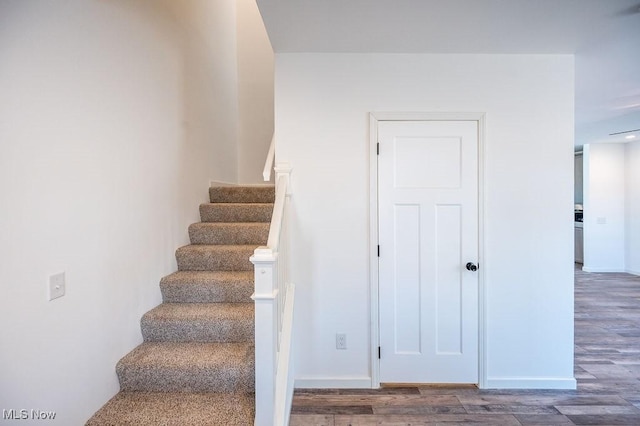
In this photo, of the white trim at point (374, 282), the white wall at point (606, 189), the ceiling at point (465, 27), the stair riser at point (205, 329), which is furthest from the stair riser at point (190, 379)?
the white wall at point (606, 189)

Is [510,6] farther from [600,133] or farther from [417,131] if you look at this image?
[600,133]

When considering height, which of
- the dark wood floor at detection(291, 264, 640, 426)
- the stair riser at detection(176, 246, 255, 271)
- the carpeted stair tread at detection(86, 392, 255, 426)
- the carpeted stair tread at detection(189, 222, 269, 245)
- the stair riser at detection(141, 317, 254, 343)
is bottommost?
the dark wood floor at detection(291, 264, 640, 426)

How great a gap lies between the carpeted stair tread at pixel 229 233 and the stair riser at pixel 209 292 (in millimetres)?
528

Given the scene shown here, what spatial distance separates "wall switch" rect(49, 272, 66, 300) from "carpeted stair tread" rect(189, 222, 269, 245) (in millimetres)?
1319

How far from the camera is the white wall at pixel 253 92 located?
14.2ft

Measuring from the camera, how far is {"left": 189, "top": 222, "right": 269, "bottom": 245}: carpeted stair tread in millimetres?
2764

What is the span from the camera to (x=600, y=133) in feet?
17.4

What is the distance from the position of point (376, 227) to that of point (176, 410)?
1698mm

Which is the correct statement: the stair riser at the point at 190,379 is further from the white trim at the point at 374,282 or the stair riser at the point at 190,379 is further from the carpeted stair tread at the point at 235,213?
the carpeted stair tread at the point at 235,213

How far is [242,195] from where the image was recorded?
3.33m

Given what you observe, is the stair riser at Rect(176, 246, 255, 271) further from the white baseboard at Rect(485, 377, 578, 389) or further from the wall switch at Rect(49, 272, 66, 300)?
the white baseboard at Rect(485, 377, 578, 389)

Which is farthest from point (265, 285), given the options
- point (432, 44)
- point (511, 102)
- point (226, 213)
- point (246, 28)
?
point (246, 28)

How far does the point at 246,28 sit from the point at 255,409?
14.5ft

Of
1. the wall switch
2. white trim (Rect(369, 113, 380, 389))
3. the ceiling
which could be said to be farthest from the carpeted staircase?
the ceiling
